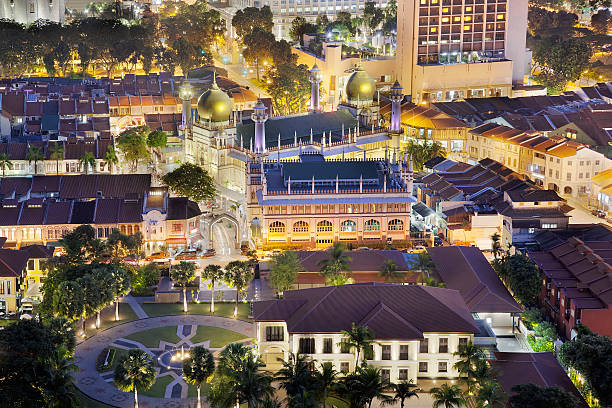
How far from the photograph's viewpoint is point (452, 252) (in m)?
101

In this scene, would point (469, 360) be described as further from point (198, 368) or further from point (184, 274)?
point (184, 274)

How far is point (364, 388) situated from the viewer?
71875mm

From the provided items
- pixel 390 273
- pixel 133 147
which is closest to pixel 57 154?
pixel 133 147

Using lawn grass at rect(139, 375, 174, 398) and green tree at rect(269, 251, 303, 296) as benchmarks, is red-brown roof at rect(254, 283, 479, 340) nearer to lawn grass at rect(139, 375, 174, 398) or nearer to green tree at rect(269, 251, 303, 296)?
lawn grass at rect(139, 375, 174, 398)

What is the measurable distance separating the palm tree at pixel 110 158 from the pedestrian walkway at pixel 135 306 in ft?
139

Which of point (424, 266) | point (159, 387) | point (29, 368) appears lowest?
point (159, 387)

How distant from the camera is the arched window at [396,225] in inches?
4528

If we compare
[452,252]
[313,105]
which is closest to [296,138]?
[313,105]

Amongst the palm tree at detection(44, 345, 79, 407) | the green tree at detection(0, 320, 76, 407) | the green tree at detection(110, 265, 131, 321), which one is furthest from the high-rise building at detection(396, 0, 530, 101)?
the palm tree at detection(44, 345, 79, 407)

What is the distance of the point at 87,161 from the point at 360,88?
44.4 metres

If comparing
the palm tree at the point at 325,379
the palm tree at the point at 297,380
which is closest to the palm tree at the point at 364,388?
the palm tree at the point at 325,379

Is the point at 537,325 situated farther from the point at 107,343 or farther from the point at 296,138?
the point at 296,138

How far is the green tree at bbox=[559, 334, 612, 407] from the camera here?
7338cm

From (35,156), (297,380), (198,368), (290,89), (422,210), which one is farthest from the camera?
(290,89)
